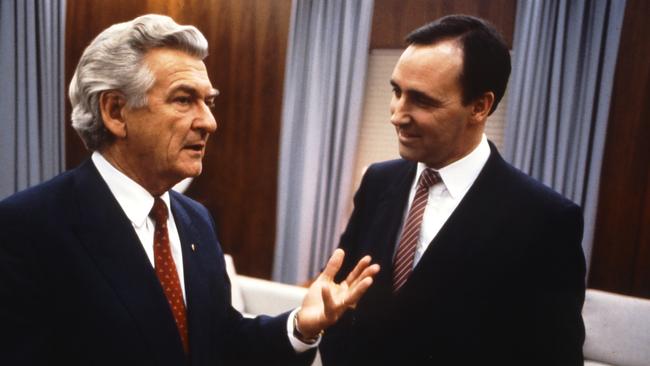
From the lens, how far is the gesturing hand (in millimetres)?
1258

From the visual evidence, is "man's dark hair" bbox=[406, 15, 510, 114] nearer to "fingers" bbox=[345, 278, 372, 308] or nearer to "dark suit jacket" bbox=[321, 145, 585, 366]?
"dark suit jacket" bbox=[321, 145, 585, 366]

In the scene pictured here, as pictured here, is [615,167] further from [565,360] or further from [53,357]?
[53,357]

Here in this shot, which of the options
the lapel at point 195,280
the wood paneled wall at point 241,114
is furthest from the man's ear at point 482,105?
the wood paneled wall at point 241,114

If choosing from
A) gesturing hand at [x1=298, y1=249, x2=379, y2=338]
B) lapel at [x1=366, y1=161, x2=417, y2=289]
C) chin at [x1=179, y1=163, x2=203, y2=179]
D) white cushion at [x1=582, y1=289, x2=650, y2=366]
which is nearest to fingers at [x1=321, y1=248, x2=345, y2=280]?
gesturing hand at [x1=298, y1=249, x2=379, y2=338]

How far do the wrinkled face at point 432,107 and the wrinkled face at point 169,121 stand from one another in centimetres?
54

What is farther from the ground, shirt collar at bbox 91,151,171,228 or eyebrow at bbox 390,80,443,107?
eyebrow at bbox 390,80,443,107

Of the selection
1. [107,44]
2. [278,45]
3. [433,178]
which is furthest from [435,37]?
[278,45]

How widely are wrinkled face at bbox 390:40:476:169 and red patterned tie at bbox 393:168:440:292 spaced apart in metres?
A: 0.06

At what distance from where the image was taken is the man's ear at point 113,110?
1177 millimetres

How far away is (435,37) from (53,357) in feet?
3.88

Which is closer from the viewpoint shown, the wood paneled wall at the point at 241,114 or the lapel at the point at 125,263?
the lapel at the point at 125,263

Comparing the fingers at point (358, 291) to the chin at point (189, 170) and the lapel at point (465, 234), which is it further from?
the chin at point (189, 170)

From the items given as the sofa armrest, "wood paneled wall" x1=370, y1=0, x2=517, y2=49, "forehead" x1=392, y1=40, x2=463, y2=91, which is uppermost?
"wood paneled wall" x1=370, y1=0, x2=517, y2=49

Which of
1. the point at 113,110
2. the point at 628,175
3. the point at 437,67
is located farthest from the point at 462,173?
the point at 628,175
